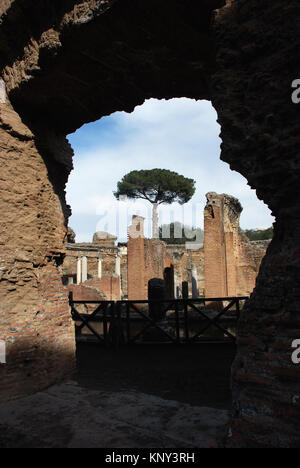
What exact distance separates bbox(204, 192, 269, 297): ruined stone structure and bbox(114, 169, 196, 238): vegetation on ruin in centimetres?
2101

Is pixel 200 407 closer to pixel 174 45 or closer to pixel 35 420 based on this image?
pixel 35 420

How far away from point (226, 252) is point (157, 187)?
81.1 ft

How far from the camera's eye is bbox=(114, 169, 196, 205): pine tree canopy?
37469 mm

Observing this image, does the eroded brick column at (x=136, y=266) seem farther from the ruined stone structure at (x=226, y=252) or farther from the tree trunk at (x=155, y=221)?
the tree trunk at (x=155, y=221)

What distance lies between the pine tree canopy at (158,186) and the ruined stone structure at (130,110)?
3293 cm

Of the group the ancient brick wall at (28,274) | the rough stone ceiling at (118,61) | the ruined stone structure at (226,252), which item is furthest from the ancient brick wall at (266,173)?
the ruined stone structure at (226,252)

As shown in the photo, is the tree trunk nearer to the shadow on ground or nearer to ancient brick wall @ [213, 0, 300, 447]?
the shadow on ground

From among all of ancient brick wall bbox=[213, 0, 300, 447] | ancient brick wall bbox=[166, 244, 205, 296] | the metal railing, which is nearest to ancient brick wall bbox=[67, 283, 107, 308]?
the metal railing

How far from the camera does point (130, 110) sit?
4.48m

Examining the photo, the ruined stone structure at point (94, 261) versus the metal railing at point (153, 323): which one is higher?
the ruined stone structure at point (94, 261)

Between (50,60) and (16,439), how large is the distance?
149 inches

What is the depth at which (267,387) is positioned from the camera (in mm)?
1993

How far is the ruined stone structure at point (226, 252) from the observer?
40.9ft

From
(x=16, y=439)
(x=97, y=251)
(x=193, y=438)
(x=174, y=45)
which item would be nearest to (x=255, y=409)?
(x=193, y=438)
